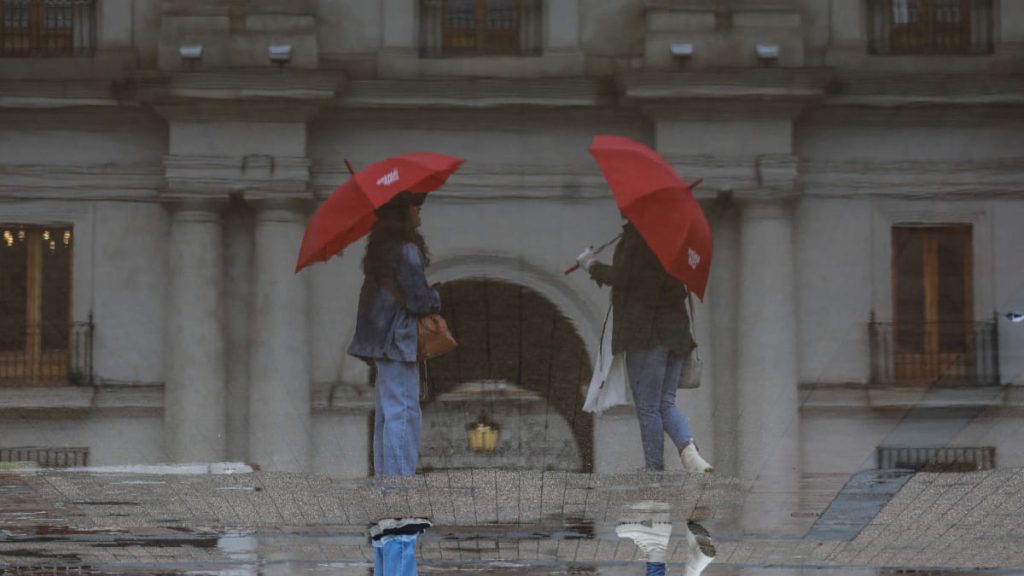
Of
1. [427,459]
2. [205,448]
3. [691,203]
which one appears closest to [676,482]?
[691,203]

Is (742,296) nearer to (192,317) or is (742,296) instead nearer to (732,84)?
(732,84)

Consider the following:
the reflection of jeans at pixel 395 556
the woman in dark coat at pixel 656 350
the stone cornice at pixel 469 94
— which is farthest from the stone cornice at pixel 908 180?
the reflection of jeans at pixel 395 556

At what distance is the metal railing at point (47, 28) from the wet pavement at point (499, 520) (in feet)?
10.2

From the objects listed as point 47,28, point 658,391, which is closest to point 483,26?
point 47,28

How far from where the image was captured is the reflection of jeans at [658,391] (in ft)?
13.6

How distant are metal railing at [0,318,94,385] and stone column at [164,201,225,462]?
299 mm

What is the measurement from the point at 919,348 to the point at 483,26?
180 cm

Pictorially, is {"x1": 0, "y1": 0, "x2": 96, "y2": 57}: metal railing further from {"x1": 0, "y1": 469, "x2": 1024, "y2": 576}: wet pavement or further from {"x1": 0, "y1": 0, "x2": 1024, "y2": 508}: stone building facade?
{"x1": 0, "y1": 469, "x2": 1024, "y2": 576}: wet pavement

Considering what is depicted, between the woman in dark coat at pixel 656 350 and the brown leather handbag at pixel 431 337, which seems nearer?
the brown leather handbag at pixel 431 337

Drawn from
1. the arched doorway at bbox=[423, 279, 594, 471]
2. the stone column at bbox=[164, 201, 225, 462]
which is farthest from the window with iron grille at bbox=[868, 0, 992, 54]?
the stone column at bbox=[164, 201, 225, 462]

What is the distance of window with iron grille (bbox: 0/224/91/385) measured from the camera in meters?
7.66

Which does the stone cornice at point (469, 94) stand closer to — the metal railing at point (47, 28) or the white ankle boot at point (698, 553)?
the metal railing at point (47, 28)

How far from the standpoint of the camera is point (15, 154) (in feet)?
26.0

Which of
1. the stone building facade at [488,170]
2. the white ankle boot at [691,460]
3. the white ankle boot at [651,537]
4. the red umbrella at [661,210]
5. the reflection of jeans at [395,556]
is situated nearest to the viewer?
the reflection of jeans at [395,556]
